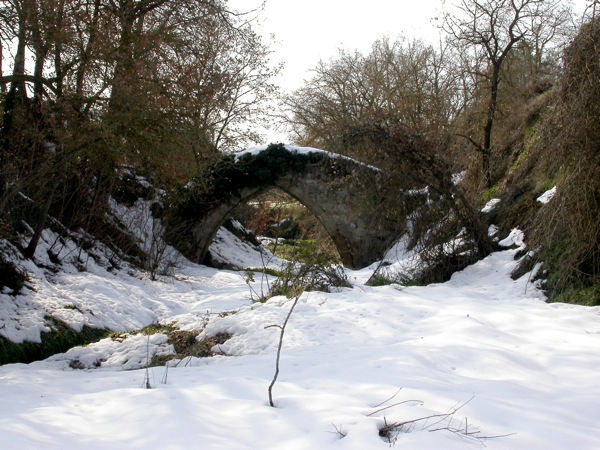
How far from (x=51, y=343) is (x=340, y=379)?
453cm

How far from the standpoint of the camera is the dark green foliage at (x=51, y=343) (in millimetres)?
6107

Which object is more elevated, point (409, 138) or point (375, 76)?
point (375, 76)

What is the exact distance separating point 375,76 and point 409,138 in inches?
591

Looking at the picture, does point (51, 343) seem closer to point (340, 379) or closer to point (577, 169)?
point (340, 379)

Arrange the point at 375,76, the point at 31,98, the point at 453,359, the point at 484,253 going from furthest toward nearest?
1. the point at 375,76
2. the point at 484,253
3. the point at 31,98
4. the point at 453,359

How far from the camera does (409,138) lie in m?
9.16

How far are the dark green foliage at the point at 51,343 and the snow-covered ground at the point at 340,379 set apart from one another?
16 centimetres

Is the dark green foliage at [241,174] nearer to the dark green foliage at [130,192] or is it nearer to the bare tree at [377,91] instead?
the dark green foliage at [130,192]

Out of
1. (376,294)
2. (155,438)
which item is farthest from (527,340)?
(155,438)

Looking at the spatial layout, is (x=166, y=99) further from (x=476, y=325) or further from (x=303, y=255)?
(x=476, y=325)

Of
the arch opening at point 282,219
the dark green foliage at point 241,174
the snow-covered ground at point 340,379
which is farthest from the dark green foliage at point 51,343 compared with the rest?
the arch opening at point 282,219

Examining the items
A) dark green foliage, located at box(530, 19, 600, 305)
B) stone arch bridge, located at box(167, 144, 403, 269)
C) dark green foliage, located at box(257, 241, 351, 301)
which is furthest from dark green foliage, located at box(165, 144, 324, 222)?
dark green foliage, located at box(530, 19, 600, 305)

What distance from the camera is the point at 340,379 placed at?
3.60 metres

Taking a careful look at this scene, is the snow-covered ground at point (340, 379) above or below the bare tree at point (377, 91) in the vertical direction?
below
